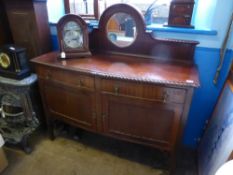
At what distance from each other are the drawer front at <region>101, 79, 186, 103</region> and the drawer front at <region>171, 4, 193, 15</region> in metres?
0.64

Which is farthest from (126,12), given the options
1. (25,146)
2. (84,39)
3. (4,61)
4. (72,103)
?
(25,146)

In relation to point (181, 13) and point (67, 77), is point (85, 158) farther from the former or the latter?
point (181, 13)

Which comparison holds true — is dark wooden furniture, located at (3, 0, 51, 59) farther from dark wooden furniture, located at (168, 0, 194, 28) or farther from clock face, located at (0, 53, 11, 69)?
dark wooden furniture, located at (168, 0, 194, 28)

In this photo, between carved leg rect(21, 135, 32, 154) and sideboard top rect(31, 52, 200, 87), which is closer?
sideboard top rect(31, 52, 200, 87)

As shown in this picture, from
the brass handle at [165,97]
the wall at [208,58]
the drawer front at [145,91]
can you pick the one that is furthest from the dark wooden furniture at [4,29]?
the brass handle at [165,97]

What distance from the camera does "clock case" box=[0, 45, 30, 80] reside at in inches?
56.2

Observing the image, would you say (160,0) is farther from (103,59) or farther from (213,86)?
(213,86)

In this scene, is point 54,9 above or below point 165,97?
above

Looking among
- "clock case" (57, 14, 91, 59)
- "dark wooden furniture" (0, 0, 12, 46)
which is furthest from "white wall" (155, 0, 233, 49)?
"dark wooden furniture" (0, 0, 12, 46)

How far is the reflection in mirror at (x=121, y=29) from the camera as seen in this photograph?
1.32 metres

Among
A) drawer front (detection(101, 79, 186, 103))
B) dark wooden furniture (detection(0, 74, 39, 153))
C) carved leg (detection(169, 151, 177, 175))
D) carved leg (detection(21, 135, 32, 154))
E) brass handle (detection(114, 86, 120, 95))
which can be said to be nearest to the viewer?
drawer front (detection(101, 79, 186, 103))

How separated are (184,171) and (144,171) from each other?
0.32 metres

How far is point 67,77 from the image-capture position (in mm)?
1270

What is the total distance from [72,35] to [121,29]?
388 millimetres
